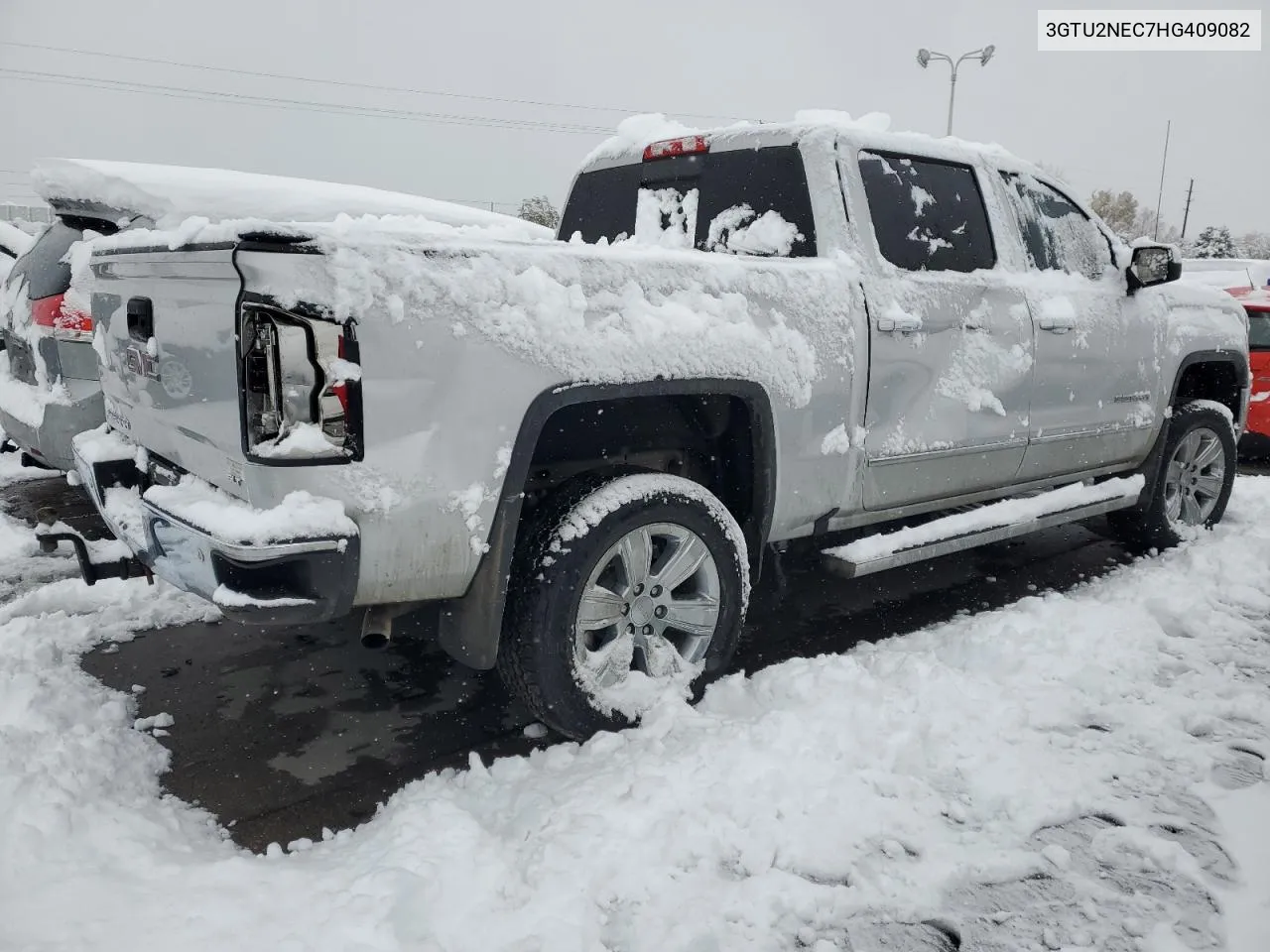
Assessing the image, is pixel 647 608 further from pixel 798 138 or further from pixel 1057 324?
pixel 1057 324

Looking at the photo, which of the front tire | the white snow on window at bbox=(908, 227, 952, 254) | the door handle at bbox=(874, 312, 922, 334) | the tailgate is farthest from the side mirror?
the tailgate

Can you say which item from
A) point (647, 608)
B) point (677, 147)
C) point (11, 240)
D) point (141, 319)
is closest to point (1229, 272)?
point (677, 147)

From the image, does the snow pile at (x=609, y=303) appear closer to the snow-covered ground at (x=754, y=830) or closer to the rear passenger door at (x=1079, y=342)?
the snow-covered ground at (x=754, y=830)

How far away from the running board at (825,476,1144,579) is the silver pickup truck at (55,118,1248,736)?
0.07 feet

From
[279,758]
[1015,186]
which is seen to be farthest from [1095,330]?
[279,758]

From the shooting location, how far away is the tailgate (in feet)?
7.62

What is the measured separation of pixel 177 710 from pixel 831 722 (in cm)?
220

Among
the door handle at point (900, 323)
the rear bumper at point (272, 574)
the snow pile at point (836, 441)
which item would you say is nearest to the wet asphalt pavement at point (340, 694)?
the rear bumper at point (272, 574)

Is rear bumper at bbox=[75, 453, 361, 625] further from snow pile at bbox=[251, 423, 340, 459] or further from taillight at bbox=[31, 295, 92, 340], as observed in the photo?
taillight at bbox=[31, 295, 92, 340]

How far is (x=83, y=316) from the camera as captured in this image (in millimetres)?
4391

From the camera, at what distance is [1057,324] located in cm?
416

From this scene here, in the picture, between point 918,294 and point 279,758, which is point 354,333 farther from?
point 918,294

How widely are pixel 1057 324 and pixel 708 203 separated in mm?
1660

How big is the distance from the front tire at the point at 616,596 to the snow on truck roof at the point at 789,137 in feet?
5.15
